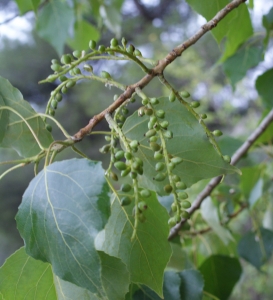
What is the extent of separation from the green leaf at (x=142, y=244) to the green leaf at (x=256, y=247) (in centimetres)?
47

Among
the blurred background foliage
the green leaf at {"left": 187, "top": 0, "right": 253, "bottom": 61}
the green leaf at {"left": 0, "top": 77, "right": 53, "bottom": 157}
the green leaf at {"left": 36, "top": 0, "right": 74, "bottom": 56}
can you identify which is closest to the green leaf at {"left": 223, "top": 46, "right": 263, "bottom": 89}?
the green leaf at {"left": 187, "top": 0, "right": 253, "bottom": 61}

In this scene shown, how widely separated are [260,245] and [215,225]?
0.19 metres

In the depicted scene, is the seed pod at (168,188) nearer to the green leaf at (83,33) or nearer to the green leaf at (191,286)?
the green leaf at (191,286)

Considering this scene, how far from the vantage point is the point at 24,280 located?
0.41 metres

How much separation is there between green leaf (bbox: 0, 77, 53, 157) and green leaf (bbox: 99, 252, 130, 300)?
174 millimetres

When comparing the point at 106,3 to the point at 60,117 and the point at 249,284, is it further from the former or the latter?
the point at 60,117

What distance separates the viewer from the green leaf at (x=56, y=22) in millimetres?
963

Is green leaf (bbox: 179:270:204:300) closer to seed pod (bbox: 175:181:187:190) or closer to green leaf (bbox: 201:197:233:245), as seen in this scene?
green leaf (bbox: 201:197:233:245)

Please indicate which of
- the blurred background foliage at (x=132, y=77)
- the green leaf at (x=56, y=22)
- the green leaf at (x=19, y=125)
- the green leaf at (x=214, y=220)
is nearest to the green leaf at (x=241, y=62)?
the green leaf at (x=214, y=220)

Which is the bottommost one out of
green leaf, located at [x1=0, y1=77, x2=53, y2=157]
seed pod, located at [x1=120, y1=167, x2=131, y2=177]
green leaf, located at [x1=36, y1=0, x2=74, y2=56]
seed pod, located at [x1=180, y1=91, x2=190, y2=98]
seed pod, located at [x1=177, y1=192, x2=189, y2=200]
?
seed pod, located at [x1=177, y1=192, x2=189, y2=200]

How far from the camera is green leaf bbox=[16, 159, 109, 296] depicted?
302mm

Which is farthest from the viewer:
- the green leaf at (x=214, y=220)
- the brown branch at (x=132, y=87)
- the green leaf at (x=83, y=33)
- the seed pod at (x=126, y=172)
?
the green leaf at (x=83, y=33)

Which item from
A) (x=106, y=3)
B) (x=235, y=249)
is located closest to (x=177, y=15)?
(x=106, y=3)

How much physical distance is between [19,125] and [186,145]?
0.70 feet
